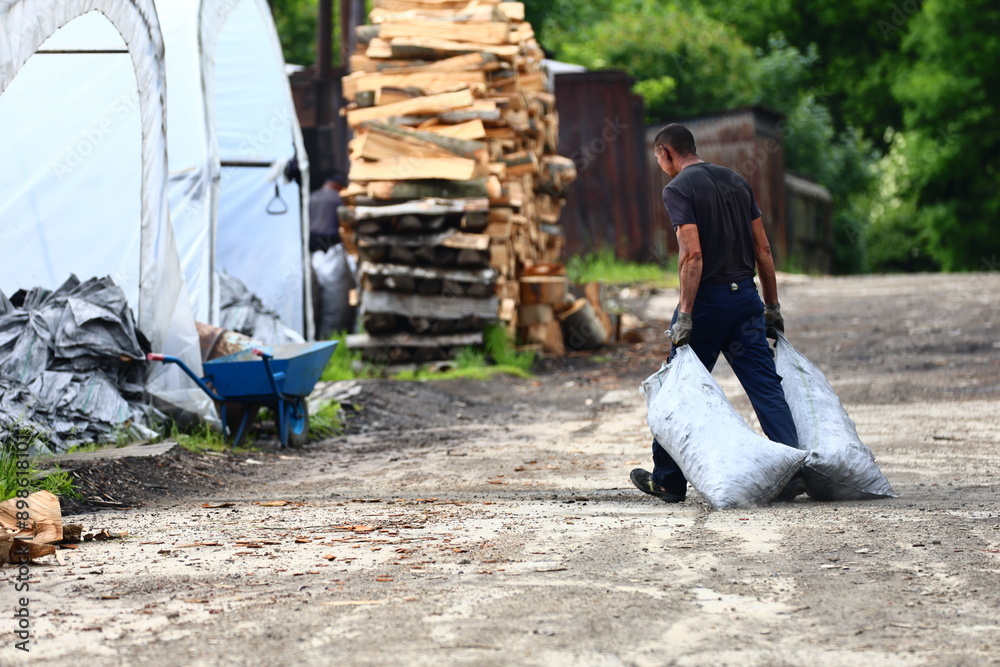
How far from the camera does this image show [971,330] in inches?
484

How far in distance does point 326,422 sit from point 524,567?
16.0 ft

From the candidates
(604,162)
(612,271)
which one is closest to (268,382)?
(612,271)

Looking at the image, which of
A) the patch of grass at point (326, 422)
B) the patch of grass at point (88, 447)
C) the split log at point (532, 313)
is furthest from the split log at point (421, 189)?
the patch of grass at point (88, 447)

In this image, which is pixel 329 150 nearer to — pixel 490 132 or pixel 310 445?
pixel 490 132

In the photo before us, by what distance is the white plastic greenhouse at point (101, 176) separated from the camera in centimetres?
779

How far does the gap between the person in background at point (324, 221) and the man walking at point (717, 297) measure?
8331mm

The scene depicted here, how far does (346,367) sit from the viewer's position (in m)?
11.5

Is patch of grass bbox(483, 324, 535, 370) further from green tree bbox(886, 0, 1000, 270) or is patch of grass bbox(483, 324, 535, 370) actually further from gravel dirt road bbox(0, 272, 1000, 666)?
green tree bbox(886, 0, 1000, 270)

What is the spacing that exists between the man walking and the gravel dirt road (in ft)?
1.34

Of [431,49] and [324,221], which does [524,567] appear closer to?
[431,49]

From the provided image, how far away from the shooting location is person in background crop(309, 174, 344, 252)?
13.3 metres

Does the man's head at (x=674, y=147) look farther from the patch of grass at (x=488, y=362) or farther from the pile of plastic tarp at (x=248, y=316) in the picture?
the patch of grass at (x=488, y=362)

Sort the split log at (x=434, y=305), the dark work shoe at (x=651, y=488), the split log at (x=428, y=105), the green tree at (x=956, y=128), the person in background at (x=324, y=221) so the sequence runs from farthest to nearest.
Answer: the green tree at (x=956, y=128), the person in background at (x=324, y=221), the split log at (x=434, y=305), the split log at (x=428, y=105), the dark work shoe at (x=651, y=488)

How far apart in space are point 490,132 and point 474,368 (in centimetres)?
240
